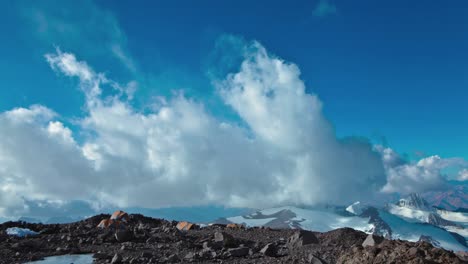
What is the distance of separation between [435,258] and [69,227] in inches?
1173

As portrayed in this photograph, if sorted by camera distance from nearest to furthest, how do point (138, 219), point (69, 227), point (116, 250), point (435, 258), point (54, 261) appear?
point (435, 258)
point (54, 261)
point (116, 250)
point (69, 227)
point (138, 219)

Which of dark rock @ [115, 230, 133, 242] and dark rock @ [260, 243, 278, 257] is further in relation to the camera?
dark rock @ [115, 230, 133, 242]

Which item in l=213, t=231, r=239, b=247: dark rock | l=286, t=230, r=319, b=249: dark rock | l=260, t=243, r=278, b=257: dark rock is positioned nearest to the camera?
l=260, t=243, r=278, b=257: dark rock

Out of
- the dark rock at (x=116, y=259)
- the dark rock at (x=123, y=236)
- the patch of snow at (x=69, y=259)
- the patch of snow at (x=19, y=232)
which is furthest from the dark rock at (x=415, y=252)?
the patch of snow at (x=19, y=232)

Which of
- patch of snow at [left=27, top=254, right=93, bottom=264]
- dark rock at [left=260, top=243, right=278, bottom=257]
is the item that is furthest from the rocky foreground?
patch of snow at [left=27, top=254, right=93, bottom=264]

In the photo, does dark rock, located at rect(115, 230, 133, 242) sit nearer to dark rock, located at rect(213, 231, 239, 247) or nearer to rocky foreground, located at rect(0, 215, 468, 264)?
rocky foreground, located at rect(0, 215, 468, 264)

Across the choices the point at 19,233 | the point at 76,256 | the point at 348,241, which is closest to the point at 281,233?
the point at 348,241

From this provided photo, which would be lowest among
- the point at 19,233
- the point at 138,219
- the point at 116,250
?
the point at 116,250

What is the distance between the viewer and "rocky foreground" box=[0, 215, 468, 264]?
1113 cm

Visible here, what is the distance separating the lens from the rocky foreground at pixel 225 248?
11127 millimetres

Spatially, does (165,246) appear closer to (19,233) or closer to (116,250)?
(116,250)

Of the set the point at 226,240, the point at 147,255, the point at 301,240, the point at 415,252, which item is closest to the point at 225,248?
the point at 226,240

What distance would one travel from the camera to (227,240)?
21.7 meters

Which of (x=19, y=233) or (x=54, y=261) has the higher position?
(x=19, y=233)
